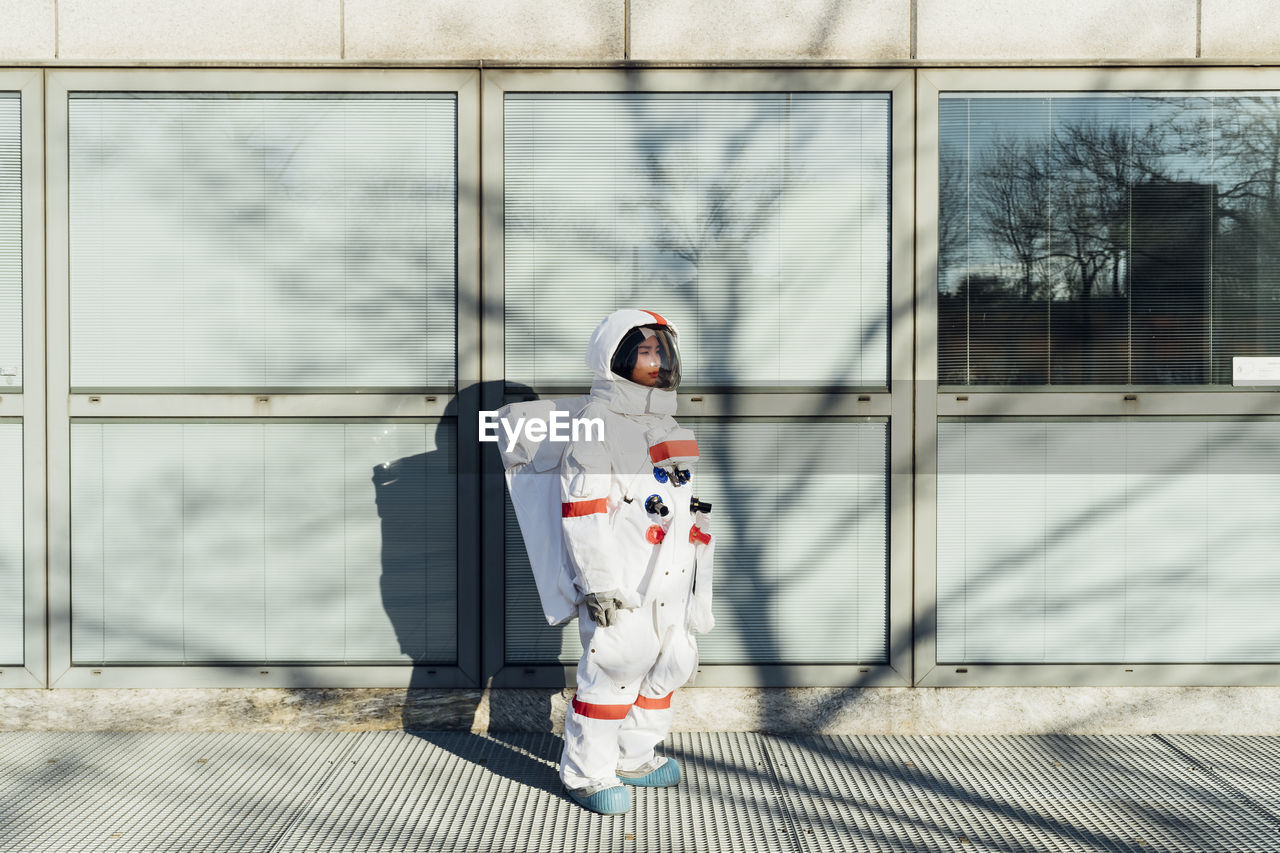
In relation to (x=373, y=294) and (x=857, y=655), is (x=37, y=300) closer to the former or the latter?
(x=373, y=294)

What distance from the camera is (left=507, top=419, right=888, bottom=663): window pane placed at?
4559 millimetres

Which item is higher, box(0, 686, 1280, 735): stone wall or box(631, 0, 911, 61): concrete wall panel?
box(631, 0, 911, 61): concrete wall panel

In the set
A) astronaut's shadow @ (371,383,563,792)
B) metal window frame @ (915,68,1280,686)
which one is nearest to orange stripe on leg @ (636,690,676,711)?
astronaut's shadow @ (371,383,563,792)

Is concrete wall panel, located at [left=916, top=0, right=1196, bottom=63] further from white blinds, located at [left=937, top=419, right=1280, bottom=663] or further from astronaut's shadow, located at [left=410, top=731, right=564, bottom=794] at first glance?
astronaut's shadow, located at [left=410, top=731, right=564, bottom=794]

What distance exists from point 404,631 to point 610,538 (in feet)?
5.42

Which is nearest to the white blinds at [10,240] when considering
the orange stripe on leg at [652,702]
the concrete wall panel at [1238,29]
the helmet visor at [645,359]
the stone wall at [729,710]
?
the stone wall at [729,710]

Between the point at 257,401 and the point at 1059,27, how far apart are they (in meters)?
4.29

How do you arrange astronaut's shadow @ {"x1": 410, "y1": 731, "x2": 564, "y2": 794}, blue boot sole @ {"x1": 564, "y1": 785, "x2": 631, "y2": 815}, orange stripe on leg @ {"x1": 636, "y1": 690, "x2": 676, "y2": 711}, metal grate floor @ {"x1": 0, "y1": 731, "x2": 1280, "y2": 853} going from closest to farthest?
metal grate floor @ {"x1": 0, "y1": 731, "x2": 1280, "y2": 853} < blue boot sole @ {"x1": 564, "y1": 785, "x2": 631, "y2": 815} < orange stripe on leg @ {"x1": 636, "y1": 690, "x2": 676, "y2": 711} < astronaut's shadow @ {"x1": 410, "y1": 731, "x2": 564, "y2": 794}

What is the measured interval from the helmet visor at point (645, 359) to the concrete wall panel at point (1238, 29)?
3.14 meters

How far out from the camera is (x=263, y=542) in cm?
458

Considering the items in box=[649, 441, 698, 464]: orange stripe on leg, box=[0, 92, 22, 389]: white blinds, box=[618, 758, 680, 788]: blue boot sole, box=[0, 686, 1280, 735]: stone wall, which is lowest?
box=[618, 758, 680, 788]: blue boot sole

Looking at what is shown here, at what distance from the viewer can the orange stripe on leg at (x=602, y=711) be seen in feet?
11.8

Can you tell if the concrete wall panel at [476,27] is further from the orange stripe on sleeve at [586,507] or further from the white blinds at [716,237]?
the orange stripe on sleeve at [586,507]

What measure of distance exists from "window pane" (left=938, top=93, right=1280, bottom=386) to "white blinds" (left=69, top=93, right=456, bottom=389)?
8.33 feet
